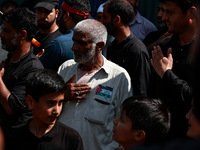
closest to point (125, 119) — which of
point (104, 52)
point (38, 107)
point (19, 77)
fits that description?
point (38, 107)

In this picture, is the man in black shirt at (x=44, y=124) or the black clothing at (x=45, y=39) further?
the black clothing at (x=45, y=39)

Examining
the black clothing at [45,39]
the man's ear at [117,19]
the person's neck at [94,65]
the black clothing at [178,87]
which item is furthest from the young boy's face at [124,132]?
the black clothing at [45,39]

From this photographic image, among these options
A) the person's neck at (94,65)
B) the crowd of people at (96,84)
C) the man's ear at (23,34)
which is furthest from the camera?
the man's ear at (23,34)

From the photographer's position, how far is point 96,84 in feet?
10.5

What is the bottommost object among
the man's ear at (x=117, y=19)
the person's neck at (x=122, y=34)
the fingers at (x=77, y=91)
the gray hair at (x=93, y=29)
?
the fingers at (x=77, y=91)

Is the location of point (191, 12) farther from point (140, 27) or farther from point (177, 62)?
point (140, 27)

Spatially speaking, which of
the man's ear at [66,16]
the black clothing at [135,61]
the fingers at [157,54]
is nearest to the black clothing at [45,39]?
the man's ear at [66,16]

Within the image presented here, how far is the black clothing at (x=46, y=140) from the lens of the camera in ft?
8.02

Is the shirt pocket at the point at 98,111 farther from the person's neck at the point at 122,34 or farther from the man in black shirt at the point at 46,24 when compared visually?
the man in black shirt at the point at 46,24

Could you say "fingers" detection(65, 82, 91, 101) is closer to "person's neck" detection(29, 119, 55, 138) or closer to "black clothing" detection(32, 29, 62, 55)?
"person's neck" detection(29, 119, 55, 138)

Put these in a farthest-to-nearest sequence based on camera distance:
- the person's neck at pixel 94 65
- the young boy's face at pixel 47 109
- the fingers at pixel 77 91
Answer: the person's neck at pixel 94 65 → the fingers at pixel 77 91 → the young boy's face at pixel 47 109

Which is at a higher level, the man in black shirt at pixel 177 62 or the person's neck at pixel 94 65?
the man in black shirt at pixel 177 62

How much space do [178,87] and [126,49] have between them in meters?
1.22

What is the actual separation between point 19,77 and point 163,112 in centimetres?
138
